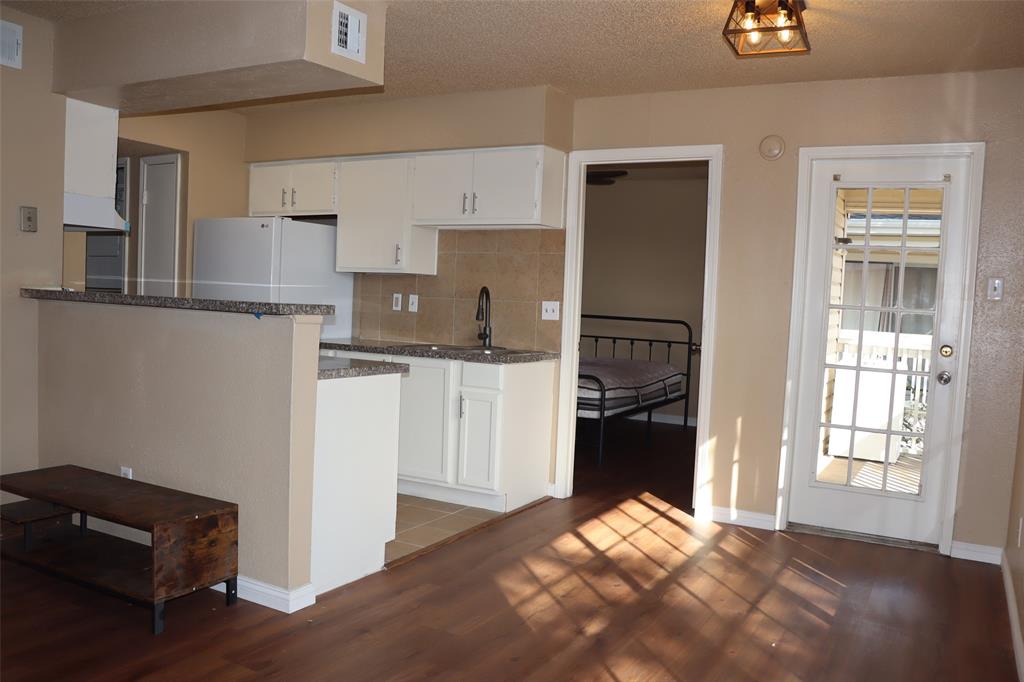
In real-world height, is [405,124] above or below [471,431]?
above

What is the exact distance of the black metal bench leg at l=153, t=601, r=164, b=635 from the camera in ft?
9.12

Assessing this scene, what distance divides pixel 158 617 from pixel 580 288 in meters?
2.84

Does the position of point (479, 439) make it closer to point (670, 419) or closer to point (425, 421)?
point (425, 421)

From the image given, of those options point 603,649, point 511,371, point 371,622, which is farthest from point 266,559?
point 511,371

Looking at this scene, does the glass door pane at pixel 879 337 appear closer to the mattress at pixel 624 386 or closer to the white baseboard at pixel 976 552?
the white baseboard at pixel 976 552

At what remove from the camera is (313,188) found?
216 inches

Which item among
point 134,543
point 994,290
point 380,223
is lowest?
point 134,543

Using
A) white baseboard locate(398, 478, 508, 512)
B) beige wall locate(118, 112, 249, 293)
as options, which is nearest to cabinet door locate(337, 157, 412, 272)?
beige wall locate(118, 112, 249, 293)

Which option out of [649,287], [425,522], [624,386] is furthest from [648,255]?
[425,522]

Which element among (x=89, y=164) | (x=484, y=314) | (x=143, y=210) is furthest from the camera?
(x=143, y=210)

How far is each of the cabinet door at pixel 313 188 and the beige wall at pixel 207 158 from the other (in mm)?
460

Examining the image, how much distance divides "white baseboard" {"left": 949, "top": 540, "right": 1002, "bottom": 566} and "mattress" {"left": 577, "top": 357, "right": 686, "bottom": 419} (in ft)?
7.93

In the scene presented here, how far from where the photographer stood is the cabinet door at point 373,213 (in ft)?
16.9

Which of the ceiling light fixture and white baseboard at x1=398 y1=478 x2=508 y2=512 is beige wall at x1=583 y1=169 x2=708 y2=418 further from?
the ceiling light fixture
